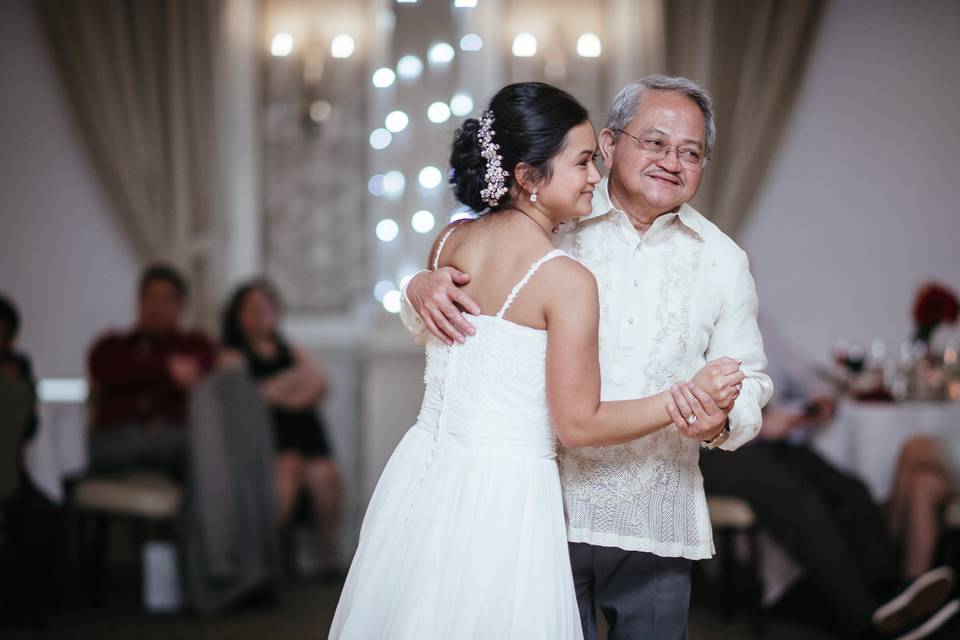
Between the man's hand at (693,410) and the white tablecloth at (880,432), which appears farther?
the white tablecloth at (880,432)

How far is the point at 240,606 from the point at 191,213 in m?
2.23

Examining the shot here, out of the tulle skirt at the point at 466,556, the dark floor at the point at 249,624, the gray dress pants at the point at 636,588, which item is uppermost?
the tulle skirt at the point at 466,556

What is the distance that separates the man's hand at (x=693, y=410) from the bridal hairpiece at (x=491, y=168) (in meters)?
0.46

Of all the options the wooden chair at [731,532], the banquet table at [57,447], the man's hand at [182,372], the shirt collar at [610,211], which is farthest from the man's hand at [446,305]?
the man's hand at [182,372]

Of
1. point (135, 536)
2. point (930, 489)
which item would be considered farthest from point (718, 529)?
point (135, 536)

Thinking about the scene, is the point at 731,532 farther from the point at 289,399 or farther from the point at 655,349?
the point at 655,349

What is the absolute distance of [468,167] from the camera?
79.6 inches

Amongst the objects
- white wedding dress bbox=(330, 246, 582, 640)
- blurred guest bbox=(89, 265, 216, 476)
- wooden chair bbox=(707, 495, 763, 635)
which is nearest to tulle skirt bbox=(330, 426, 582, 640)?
white wedding dress bbox=(330, 246, 582, 640)

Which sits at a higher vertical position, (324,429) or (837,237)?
(837,237)

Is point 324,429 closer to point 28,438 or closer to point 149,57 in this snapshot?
point 28,438

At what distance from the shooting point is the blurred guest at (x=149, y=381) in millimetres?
4738

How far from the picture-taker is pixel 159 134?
5828mm

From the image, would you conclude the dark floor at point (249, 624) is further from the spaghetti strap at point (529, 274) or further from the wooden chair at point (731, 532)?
the spaghetti strap at point (529, 274)

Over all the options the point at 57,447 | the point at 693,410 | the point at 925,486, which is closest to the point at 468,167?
the point at 693,410
